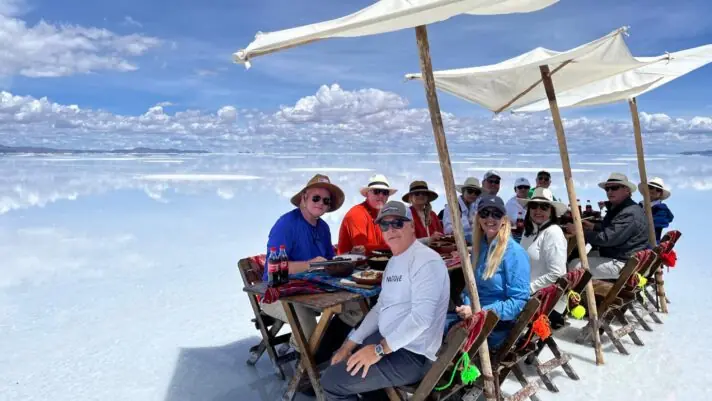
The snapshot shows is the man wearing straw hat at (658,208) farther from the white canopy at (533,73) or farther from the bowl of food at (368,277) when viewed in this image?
the bowl of food at (368,277)

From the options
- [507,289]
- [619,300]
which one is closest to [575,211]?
[619,300]

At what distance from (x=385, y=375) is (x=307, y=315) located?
1.35 meters

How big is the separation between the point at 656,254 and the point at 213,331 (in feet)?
16.8

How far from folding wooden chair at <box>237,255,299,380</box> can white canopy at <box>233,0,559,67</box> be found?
2.61 m

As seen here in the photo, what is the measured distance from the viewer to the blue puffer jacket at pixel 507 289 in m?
4.14

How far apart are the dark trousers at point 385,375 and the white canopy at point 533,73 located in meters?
2.94

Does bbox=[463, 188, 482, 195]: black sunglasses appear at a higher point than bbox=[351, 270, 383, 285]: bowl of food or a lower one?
higher

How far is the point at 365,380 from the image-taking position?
3.46 m

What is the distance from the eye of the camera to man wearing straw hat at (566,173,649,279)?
6.27m

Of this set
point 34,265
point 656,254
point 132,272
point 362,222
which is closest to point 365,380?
point 362,222

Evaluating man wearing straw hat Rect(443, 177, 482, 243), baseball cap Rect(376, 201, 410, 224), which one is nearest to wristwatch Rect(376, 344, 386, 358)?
baseball cap Rect(376, 201, 410, 224)

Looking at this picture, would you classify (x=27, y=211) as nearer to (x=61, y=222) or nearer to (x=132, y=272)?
(x=61, y=222)

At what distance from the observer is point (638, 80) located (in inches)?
299

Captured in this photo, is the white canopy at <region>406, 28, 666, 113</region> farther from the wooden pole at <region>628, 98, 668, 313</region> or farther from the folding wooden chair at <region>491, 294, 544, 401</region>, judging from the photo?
the folding wooden chair at <region>491, 294, 544, 401</region>
